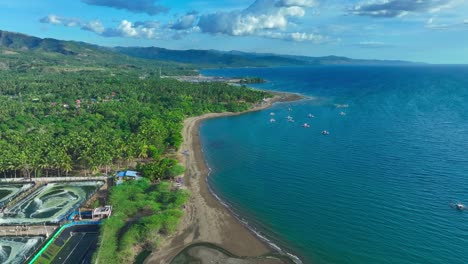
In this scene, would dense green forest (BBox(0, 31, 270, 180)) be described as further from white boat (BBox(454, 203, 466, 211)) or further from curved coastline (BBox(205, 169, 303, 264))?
white boat (BBox(454, 203, 466, 211))

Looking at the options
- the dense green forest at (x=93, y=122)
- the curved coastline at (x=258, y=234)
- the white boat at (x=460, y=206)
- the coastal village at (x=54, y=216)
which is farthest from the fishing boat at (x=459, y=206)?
the dense green forest at (x=93, y=122)

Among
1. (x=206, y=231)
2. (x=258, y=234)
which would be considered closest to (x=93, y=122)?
(x=206, y=231)

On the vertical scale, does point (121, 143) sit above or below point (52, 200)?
above

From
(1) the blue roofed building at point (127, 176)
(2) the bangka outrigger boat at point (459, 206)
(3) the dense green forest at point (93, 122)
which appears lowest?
(1) the blue roofed building at point (127, 176)

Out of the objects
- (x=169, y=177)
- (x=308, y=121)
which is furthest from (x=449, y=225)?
(x=308, y=121)

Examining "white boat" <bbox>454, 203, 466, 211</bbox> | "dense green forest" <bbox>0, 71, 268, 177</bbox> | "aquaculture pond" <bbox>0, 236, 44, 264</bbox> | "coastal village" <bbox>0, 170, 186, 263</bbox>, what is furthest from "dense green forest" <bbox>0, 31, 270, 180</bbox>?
"white boat" <bbox>454, 203, 466, 211</bbox>

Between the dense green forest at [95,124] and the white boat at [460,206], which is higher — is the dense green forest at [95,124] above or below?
above

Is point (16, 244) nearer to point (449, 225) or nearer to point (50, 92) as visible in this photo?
point (449, 225)

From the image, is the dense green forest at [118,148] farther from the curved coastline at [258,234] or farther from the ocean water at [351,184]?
the ocean water at [351,184]
